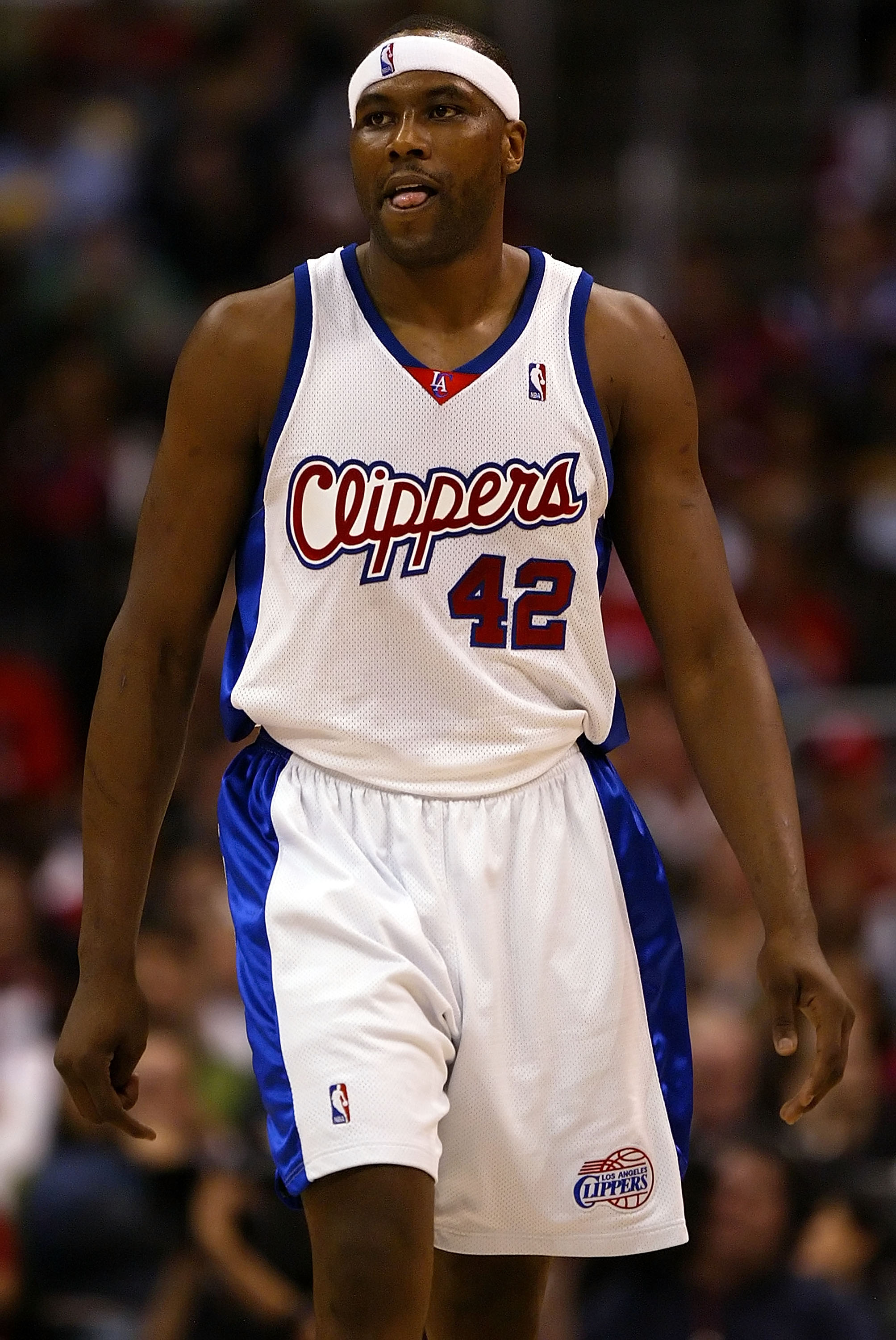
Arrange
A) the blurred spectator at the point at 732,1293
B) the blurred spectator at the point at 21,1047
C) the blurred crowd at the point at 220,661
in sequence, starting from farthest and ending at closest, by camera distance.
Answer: the blurred spectator at the point at 21,1047 < the blurred crowd at the point at 220,661 < the blurred spectator at the point at 732,1293

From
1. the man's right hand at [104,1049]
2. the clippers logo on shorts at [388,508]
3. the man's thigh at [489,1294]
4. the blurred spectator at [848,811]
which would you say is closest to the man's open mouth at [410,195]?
the clippers logo on shorts at [388,508]

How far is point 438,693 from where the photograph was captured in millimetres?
3143

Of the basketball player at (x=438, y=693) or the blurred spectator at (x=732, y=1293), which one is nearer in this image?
the basketball player at (x=438, y=693)

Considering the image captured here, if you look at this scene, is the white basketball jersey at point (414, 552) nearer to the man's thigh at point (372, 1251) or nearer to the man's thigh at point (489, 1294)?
the man's thigh at point (372, 1251)

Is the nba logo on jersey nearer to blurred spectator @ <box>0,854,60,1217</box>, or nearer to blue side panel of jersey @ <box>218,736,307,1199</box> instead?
blue side panel of jersey @ <box>218,736,307,1199</box>

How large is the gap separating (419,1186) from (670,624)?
1.01 meters

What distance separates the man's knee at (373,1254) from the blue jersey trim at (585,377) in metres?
1.13

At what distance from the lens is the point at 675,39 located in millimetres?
10898

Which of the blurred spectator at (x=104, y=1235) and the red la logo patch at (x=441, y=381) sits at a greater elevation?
the red la logo patch at (x=441, y=381)

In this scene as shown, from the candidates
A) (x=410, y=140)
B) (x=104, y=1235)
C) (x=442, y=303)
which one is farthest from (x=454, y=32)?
(x=104, y=1235)

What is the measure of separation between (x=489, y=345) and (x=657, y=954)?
102 cm

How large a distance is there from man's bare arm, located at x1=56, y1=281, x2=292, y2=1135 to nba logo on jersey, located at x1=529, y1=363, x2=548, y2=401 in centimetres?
39

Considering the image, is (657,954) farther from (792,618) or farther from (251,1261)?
(792,618)

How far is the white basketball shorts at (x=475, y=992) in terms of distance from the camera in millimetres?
2959
